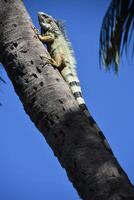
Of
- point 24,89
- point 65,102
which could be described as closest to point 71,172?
point 65,102

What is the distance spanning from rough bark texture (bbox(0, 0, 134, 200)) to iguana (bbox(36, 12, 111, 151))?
6.72 ft

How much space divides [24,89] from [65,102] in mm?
384

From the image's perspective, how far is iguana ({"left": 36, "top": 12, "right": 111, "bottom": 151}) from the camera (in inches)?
246

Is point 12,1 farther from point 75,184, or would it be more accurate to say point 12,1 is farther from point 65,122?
point 75,184

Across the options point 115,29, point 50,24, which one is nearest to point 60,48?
point 50,24

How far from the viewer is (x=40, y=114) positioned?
3.21 meters

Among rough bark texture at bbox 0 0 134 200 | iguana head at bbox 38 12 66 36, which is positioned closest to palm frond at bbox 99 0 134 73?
rough bark texture at bbox 0 0 134 200

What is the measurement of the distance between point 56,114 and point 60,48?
4016 mm

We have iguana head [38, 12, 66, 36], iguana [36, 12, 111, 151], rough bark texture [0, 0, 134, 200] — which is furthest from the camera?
iguana head [38, 12, 66, 36]

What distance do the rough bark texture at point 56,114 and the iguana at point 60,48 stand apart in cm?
205

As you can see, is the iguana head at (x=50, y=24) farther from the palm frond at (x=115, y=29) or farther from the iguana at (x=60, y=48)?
the palm frond at (x=115, y=29)

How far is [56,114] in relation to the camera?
313 cm

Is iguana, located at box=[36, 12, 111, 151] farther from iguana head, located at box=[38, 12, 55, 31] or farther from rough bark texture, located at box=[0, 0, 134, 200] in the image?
rough bark texture, located at box=[0, 0, 134, 200]

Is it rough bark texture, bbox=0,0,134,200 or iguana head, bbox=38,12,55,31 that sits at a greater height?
iguana head, bbox=38,12,55,31
